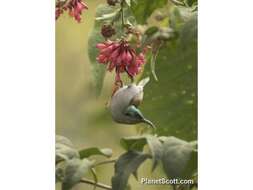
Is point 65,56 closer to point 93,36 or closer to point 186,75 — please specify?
point 93,36

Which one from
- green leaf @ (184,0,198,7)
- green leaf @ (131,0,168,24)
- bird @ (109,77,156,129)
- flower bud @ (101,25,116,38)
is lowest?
bird @ (109,77,156,129)

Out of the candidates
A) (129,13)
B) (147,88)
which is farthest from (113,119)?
(129,13)

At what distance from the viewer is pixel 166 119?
0.94 m

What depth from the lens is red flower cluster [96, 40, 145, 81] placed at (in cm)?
92

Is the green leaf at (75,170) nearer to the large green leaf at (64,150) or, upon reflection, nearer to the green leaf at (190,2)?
the large green leaf at (64,150)

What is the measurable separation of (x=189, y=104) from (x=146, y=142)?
120 millimetres

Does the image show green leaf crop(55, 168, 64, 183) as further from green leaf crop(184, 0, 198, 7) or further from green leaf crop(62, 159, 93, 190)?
green leaf crop(184, 0, 198, 7)

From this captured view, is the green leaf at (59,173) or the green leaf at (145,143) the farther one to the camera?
the green leaf at (59,173)

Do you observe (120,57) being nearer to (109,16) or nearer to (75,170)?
(109,16)

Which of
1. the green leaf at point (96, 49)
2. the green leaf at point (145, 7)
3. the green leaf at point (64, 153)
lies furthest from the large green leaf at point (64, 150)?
the green leaf at point (145, 7)

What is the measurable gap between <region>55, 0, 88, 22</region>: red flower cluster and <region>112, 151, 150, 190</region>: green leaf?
0.25m

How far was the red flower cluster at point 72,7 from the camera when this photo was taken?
0.95 m

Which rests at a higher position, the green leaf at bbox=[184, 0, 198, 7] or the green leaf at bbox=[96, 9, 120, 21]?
the green leaf at bbox=[184, 0, 198, 7]

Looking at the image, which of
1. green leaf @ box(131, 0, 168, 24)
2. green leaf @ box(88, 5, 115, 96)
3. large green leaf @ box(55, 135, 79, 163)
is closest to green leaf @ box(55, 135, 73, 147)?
large green leaf @ box(55, 135, 79, 163)
